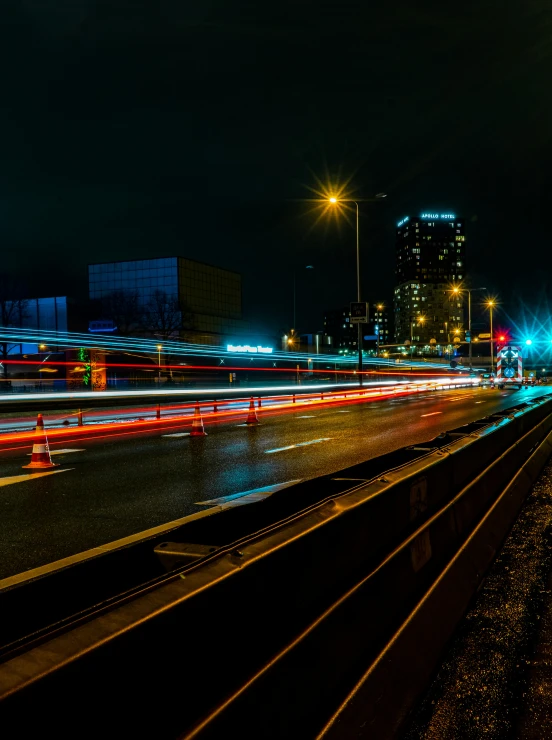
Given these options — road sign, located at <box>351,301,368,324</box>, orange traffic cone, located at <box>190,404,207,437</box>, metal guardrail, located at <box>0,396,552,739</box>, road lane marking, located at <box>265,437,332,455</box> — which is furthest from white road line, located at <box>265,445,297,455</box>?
road sign, located at <box>351,301,368,324</box>

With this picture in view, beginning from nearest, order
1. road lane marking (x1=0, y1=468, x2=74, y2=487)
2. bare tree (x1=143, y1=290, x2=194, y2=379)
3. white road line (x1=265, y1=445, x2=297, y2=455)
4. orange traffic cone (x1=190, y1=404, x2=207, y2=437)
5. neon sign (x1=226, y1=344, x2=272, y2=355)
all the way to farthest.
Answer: road lane marking (x1=0, y1=468, x2=74, y2=487) < white road line (x1=265, y1=445, x2=297, y2=455) < orange traffic cone (x1=190, y1=404, x2=207, y2=437) < bare tree (x1=143, y1=290, x2=194, y2=379) < neon sign (x1=226, y1=344, x2=272, y2=355)

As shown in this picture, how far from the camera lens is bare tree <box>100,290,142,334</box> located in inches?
3255

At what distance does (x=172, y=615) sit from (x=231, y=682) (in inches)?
19.4

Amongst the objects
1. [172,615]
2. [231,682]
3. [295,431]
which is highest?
[172,615]

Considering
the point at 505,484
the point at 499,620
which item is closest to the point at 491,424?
the point at 505,484

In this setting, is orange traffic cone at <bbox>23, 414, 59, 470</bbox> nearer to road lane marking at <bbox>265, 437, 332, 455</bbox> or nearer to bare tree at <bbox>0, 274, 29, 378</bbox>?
road lane marking at <bbox>265, 437, 332, 455</bbox>

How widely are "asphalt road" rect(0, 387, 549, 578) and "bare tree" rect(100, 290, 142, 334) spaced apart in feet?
216

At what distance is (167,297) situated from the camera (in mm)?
88500

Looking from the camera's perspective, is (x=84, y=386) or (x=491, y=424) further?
(x=84, y=386)

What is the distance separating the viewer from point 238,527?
3611 mm

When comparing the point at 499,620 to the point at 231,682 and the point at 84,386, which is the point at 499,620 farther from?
the point at 84,386

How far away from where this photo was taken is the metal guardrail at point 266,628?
5.54 feet

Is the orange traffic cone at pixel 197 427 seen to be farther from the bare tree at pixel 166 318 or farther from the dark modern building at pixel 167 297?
the bare tree at pixel 166 318

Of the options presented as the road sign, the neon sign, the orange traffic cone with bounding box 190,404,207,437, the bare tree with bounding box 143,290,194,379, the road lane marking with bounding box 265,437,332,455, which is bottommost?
the road lane marking with bounding box 265,437,332,455
